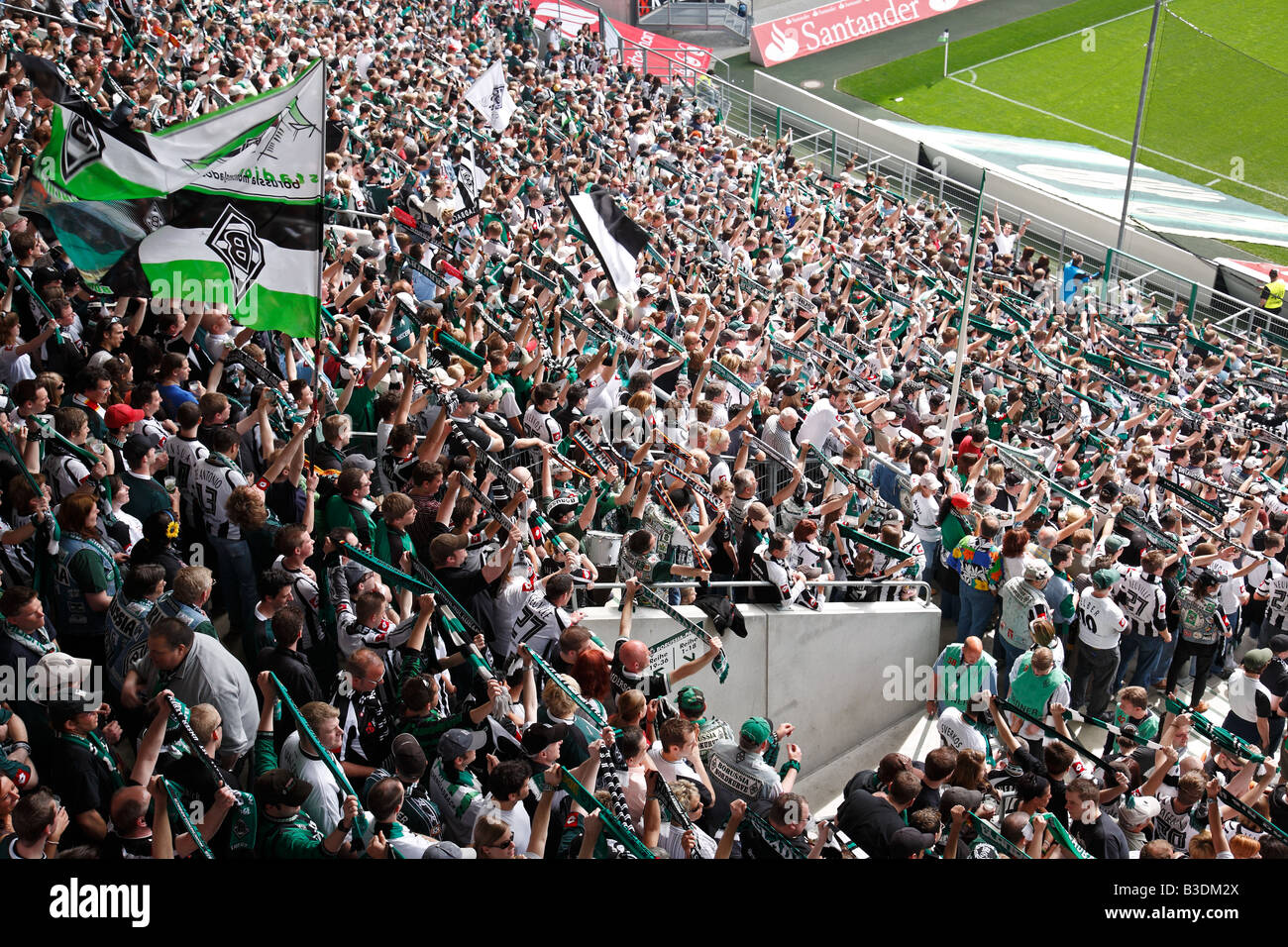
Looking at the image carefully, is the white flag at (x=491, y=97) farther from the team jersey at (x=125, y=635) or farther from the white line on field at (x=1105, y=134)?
the white line on field at (x=1105, y=134)

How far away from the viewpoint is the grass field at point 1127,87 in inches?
1401

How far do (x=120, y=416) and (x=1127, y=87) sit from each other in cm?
3868

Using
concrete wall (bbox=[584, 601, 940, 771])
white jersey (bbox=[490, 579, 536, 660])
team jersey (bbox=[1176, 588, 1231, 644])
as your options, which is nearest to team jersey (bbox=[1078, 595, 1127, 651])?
team jersey (bbox=[1176, 588, 1231, 644])

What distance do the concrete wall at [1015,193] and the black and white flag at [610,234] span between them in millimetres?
18631

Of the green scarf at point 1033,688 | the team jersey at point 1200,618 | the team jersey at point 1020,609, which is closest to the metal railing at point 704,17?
the team jersey at point 1200,618

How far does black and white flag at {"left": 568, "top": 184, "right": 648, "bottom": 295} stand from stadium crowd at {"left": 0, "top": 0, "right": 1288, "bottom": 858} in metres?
0.74

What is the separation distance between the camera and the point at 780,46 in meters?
39.3

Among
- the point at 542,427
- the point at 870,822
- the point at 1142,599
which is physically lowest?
the point at 1142,599

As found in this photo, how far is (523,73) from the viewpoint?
1000 inches

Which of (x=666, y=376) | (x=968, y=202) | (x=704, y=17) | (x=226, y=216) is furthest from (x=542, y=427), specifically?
(x=704, y=17)

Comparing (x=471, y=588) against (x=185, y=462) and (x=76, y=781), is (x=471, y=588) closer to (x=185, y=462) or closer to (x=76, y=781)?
(x=185, y=462)

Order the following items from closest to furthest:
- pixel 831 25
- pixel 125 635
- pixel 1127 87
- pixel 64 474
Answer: pixel 125 635
pixel 64 474
pixel 1127 87
pixel 831 25

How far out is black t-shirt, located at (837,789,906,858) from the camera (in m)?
6.53
